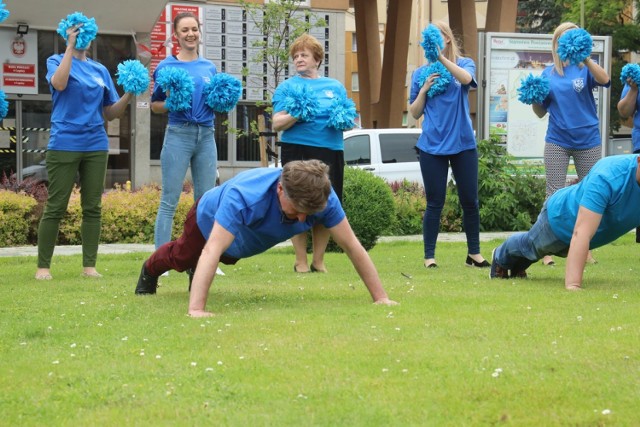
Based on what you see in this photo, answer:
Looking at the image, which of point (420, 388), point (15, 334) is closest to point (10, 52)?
point (15, 334)

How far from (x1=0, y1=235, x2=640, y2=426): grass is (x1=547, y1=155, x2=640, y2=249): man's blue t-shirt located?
468mm

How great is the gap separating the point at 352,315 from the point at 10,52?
19.1 m

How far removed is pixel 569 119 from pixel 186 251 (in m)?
4.41

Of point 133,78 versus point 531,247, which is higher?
point 133,78

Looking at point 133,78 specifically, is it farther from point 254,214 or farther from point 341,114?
point 254,214

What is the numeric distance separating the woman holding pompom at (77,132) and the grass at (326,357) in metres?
1.26

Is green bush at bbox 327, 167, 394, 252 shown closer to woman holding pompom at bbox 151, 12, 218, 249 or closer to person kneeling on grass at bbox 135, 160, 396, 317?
woman holding pompom at bbox 151, 12, 218, 249

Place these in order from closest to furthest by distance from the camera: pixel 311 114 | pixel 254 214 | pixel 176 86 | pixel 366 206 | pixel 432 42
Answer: pixel 254 214, pixel 176 86, pixel 311 114, pixel 432 42, pixel 366 206

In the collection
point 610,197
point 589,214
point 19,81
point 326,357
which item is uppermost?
point 19,81

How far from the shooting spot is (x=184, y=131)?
858cm

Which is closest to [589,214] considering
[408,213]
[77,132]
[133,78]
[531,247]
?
[531,247]

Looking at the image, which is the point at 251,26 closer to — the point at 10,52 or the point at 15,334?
the point at 10,52

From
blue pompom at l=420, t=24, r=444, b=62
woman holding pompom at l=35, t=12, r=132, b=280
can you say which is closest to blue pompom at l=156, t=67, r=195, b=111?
woman holding pompom at l=35, t=12, r=132, b=280

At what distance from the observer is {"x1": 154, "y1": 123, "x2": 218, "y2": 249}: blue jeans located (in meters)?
8.55
